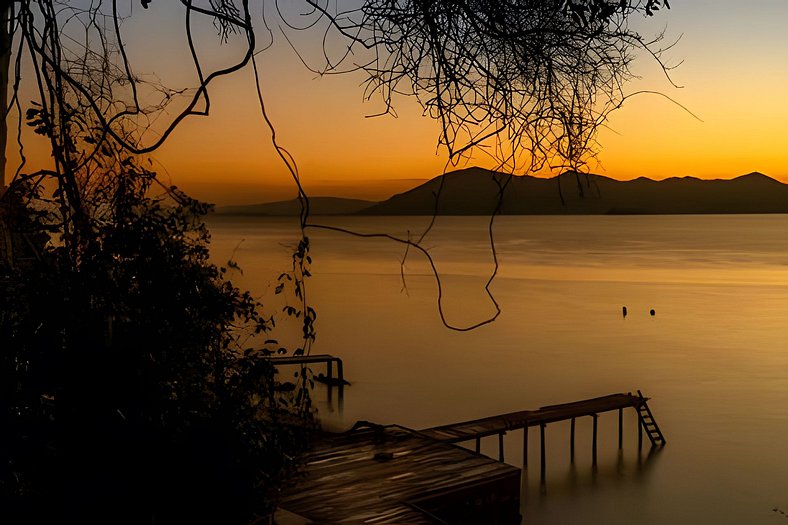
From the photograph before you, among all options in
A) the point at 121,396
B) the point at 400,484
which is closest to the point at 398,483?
the point at 400,484

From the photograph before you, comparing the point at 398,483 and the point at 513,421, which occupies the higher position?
the point at 398,483

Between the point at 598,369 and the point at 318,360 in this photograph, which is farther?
the point at 598,369

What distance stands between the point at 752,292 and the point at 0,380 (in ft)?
200

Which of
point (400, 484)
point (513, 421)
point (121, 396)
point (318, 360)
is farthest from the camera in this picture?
point (318, 360)

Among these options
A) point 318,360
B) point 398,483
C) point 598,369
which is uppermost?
point 398,483

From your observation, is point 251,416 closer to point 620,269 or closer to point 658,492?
point 658,492

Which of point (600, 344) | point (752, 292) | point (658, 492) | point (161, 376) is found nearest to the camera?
point (161, 376)

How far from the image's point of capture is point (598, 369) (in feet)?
109

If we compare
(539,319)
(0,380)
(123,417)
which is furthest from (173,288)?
(539,319)

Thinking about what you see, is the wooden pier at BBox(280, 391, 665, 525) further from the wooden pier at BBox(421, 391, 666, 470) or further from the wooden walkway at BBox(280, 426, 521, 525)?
the wooden pier at BBox(421, 391, 666, 470)

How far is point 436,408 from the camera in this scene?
2736 centimetres

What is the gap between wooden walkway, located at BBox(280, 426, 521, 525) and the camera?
745 cm

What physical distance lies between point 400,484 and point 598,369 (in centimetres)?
2634

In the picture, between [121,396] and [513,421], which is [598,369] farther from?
[121,396]
